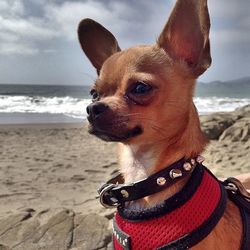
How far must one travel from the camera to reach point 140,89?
7.76 ft

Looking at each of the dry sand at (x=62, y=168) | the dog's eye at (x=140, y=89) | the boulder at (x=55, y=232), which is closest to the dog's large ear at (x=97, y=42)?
the dog's eye at (x=140, y=89)

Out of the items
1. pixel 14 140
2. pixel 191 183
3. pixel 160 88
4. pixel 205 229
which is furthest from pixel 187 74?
pixel 14 140

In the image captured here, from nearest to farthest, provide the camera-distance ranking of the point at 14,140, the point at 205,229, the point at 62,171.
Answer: the point at 205,229, the point at 62,171, the point at 14,140

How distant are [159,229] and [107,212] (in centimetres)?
332

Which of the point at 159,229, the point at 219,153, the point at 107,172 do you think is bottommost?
the point at 107,172

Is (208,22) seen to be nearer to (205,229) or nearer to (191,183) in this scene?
(191,183)

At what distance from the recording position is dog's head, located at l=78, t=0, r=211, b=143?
2.33 m

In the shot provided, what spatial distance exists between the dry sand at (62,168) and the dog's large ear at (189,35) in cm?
336

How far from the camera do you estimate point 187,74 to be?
100 inches

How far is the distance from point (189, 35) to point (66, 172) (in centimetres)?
598

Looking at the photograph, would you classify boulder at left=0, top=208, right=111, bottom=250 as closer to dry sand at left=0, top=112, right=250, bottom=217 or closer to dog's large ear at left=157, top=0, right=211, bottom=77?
dry sand at left=0, top=112, right=250, bottom=217

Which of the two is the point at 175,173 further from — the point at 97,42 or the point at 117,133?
the point at 97,42

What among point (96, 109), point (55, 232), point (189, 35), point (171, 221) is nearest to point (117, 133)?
point (96, 109)

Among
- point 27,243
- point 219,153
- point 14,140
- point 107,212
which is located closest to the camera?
point 27,243
